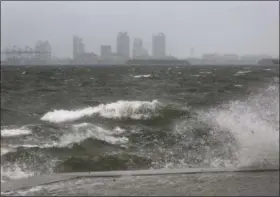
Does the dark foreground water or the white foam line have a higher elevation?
the white foam line

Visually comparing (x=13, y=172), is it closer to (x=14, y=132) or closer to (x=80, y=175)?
(x=80, y=175)

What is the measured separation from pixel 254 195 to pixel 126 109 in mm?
13009

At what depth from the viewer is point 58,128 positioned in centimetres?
1436

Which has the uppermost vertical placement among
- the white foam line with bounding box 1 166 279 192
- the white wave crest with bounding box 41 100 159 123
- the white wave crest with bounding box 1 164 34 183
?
the white foam line with bounding box 1 166 279 192

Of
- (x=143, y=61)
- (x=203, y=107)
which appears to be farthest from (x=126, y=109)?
(x=143, y=61)

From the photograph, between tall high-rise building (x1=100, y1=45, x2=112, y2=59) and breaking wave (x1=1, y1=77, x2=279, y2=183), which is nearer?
breaking wave (x1=1, y1=77, x2=279, y2=183)

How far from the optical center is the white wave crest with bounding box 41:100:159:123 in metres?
17.6

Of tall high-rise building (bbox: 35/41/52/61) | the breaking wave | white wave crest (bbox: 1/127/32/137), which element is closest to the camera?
the breaking wave

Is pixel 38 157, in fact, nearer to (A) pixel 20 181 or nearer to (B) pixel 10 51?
(A) pixel 20 181

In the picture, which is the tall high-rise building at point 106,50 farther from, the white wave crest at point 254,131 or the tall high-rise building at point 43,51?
the white wave crest at point 254,131

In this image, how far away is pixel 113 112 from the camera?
61.8 feet

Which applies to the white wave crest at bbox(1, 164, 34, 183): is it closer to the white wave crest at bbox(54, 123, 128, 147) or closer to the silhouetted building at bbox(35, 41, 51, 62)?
the white wave crest at bbox(54, 123, 128, 147)

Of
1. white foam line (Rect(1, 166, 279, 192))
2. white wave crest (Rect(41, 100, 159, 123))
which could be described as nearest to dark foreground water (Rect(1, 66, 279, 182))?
white wave crest (Rect(41, 100, 159, 123))

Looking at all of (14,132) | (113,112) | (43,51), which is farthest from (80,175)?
(43,51)
